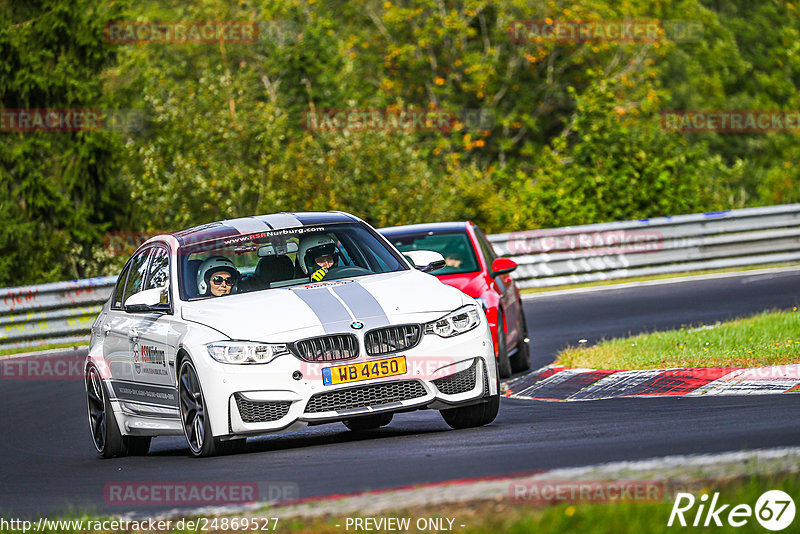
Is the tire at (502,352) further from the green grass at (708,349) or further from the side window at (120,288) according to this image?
the side window at (120,288)

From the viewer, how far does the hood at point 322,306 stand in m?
8.78

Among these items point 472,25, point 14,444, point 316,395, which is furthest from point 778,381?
point 472,25

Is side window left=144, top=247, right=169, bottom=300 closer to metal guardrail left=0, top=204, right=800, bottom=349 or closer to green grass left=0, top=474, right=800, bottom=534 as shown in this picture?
green grass left=0, top=474, right=800, bottom=534

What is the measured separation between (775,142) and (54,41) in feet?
144

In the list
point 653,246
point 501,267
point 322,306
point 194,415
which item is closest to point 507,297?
point 501,267

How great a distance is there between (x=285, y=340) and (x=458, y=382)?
1.18 meters

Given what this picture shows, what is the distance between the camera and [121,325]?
1066 cm

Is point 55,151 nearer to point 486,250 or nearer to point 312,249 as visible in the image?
point 486,250

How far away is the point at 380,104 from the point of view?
44938mm

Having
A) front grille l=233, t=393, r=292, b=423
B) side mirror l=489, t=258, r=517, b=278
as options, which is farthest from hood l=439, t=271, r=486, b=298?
front grille l=233, t=393, r=292, b=423

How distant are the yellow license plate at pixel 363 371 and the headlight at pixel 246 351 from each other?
1.01ft

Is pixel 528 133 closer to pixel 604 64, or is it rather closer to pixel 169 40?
pixel 604 64

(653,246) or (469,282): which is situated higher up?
(469,282)

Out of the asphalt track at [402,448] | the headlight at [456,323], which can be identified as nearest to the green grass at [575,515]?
the asphalt track at [402,448]
